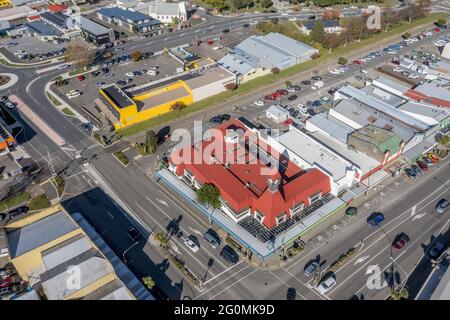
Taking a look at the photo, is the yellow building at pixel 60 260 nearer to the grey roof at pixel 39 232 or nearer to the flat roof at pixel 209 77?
the grey roof at pixel 39 232

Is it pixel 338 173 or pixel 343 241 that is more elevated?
pixel 338 173

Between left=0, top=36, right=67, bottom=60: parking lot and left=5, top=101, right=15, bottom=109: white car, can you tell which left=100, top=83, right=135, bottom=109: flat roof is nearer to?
left=5, top=101, right=15, bottom=109: white car

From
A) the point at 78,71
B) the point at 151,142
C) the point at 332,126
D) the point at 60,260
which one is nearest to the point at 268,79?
the point at 332,126

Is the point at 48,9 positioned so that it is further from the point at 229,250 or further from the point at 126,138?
the point at 229,250

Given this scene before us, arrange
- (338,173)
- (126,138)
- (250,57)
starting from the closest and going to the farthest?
(338,173), (126,138), (250,57)

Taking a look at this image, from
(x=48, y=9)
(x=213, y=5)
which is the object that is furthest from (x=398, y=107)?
(x=48, y=9)

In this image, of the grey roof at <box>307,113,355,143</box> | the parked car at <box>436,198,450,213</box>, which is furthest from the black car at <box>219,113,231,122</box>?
the parked car at <box>436,198,450,213</box>
